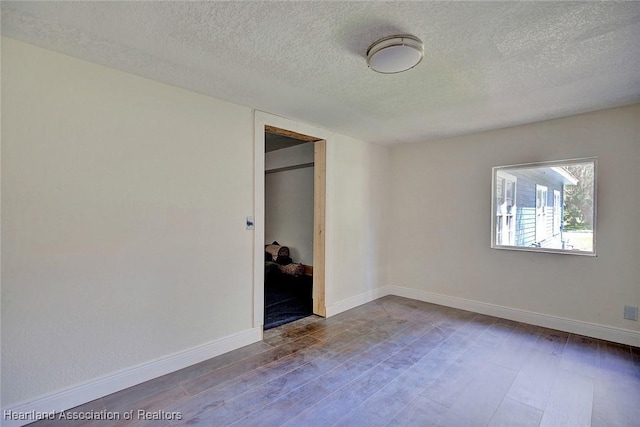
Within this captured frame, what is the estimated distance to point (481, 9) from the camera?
5.02 ft

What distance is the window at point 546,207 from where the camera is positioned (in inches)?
125

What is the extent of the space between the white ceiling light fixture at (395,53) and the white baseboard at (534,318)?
10.7ft

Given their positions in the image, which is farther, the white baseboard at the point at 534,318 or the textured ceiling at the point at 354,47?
the white baseboard at the point at 534,318

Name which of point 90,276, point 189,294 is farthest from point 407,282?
point 90,276

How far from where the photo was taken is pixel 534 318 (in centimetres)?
345

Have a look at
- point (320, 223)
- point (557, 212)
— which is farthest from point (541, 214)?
point (320, 223)

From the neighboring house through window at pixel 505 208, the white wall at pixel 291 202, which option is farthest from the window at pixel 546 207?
the white wall at pixel 291 202

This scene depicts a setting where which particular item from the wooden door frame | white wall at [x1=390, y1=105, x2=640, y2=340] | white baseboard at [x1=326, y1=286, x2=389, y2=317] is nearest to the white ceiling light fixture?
the wooden door frame

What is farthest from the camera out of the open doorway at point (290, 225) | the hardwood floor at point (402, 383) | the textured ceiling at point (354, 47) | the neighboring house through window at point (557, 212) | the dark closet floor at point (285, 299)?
the open doorway at point (290, 225)

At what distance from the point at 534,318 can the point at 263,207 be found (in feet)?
11.2

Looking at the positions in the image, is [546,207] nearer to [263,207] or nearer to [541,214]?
[541,214]

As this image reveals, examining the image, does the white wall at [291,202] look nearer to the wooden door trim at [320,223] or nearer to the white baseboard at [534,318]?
the wooden door trim at [320,223]

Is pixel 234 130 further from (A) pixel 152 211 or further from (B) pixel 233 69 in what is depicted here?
(A) pixel 152 211

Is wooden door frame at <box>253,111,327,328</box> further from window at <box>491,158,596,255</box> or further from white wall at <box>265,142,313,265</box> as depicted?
window at <box>491,158,596,255</box>
